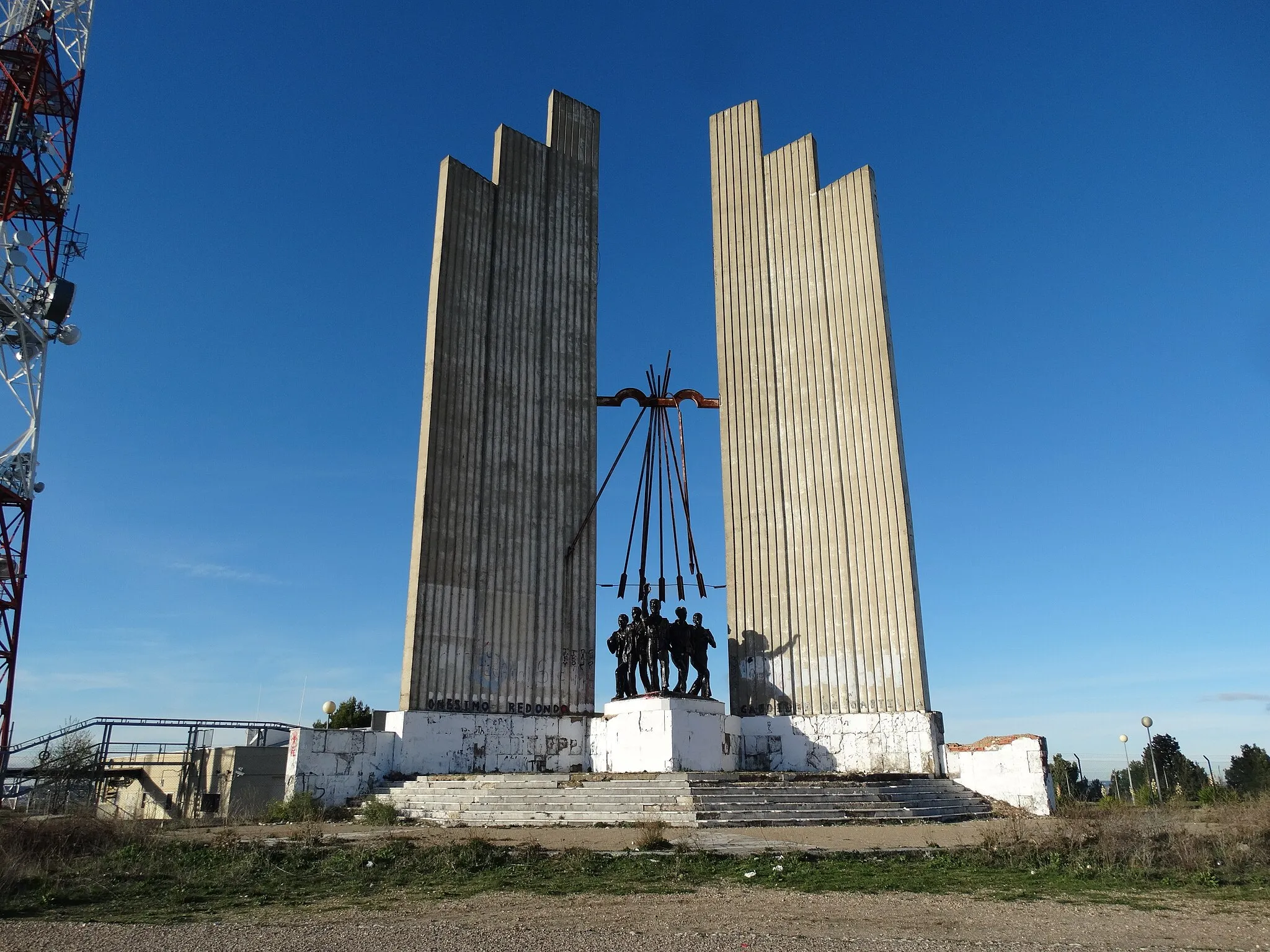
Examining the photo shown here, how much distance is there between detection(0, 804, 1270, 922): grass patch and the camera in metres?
6.78

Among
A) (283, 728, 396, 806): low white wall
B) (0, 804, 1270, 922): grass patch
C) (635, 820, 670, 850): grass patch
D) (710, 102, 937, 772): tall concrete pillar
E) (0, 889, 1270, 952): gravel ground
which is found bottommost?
(0, 889, 1270, 952): gravel ground

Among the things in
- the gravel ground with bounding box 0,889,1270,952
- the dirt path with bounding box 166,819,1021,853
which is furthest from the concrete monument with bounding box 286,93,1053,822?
the gravel ground with bounding box 0,889,1270,952

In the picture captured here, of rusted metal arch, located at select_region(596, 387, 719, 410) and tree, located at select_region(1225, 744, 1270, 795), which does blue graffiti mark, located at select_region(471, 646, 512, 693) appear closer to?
rusted metal arch, located at select_region(596, 387, 719, 410)

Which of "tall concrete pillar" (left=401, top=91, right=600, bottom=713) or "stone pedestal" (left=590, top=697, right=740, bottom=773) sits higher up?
"tall concrete pillar" (left=401, top=91, right=600, bottom=713)

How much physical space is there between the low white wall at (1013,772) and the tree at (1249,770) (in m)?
10.8

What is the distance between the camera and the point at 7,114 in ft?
86.1

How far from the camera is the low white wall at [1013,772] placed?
1465 centimetres

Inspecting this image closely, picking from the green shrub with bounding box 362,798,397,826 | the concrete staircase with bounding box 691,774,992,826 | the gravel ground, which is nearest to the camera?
the gravel ground

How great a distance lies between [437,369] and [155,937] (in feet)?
46.7

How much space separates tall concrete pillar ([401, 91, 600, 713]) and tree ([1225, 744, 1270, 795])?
58.1 feet

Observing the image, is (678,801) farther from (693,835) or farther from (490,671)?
(490,671)

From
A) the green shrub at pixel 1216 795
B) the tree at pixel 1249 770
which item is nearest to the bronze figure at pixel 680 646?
the green shrub at pixel 1216 795

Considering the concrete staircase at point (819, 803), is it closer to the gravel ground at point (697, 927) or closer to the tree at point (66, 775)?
the gravel ground at point (697, 927)

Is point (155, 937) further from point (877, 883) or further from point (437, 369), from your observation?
point (437, 369)
